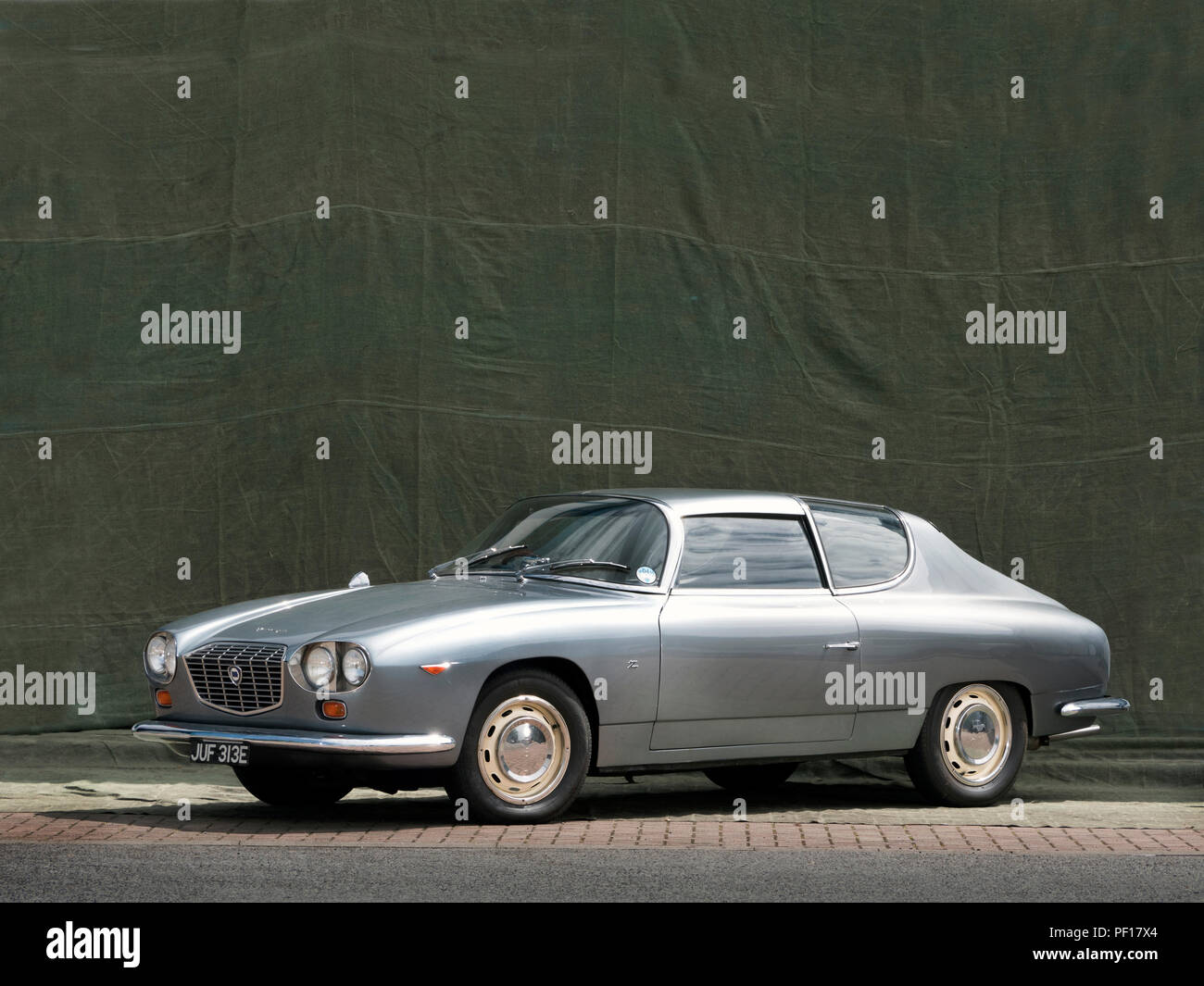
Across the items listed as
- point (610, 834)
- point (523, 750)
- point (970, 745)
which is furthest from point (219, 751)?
point (970, 745)

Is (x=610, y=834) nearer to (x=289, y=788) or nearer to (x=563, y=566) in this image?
(x=563, y=566)

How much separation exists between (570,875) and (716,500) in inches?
112

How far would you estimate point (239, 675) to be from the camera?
7.21m

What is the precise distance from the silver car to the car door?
0.01m

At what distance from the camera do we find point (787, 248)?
36.8 feet

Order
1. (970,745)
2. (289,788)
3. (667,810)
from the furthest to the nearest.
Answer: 1. (970,745)
2. (667,810)
3. (289,788)

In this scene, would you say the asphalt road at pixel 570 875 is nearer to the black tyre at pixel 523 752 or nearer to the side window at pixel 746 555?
the black tyre at pixel 523 752

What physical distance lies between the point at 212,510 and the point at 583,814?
12.4 ft

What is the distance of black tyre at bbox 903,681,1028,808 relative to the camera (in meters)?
8.45

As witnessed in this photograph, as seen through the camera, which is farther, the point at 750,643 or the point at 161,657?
the point at 750,643

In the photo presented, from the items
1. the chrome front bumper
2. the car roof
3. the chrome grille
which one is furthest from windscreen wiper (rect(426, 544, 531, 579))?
the chrome front bumper

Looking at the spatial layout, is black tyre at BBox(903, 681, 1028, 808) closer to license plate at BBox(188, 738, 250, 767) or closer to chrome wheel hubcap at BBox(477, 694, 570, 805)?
chrome wheel hubcap at BBox(477, 694, 570, 805)

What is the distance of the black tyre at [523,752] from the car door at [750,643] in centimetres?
49
